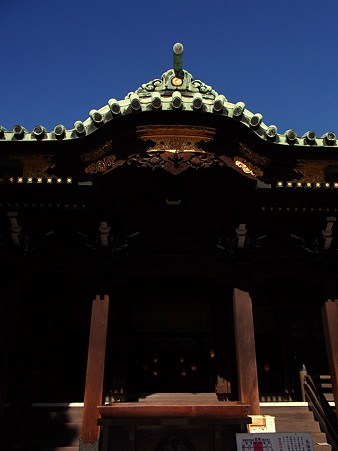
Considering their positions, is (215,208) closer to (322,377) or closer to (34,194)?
(34,194)

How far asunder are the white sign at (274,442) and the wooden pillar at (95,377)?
264 centimetres

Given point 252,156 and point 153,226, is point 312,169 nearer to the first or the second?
point 252,156

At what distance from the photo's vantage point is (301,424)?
25.7 feet

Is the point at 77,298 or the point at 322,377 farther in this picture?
the point at 77,298

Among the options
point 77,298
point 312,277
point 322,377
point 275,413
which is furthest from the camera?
point 77,298

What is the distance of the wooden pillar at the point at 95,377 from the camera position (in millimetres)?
6820

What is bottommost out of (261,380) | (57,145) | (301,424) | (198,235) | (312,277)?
(301,424)

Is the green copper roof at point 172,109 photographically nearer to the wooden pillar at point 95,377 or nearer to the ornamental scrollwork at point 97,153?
the ornamental scrollwork at point 97,153

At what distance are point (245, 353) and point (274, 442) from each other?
5.26 feet

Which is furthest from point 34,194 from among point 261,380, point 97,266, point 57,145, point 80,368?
point 261,380

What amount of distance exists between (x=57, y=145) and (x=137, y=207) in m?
2.26

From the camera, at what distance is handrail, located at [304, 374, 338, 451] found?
7358 millimetres

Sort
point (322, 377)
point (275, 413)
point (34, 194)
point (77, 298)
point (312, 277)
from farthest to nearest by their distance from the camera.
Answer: point (77, 298), point (322, 377), point (312, 277), point (275, 413), point (34, 194)

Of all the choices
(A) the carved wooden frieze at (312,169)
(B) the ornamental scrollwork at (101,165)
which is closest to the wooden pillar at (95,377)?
(B) the ornamental scrollwork at (101,165)
